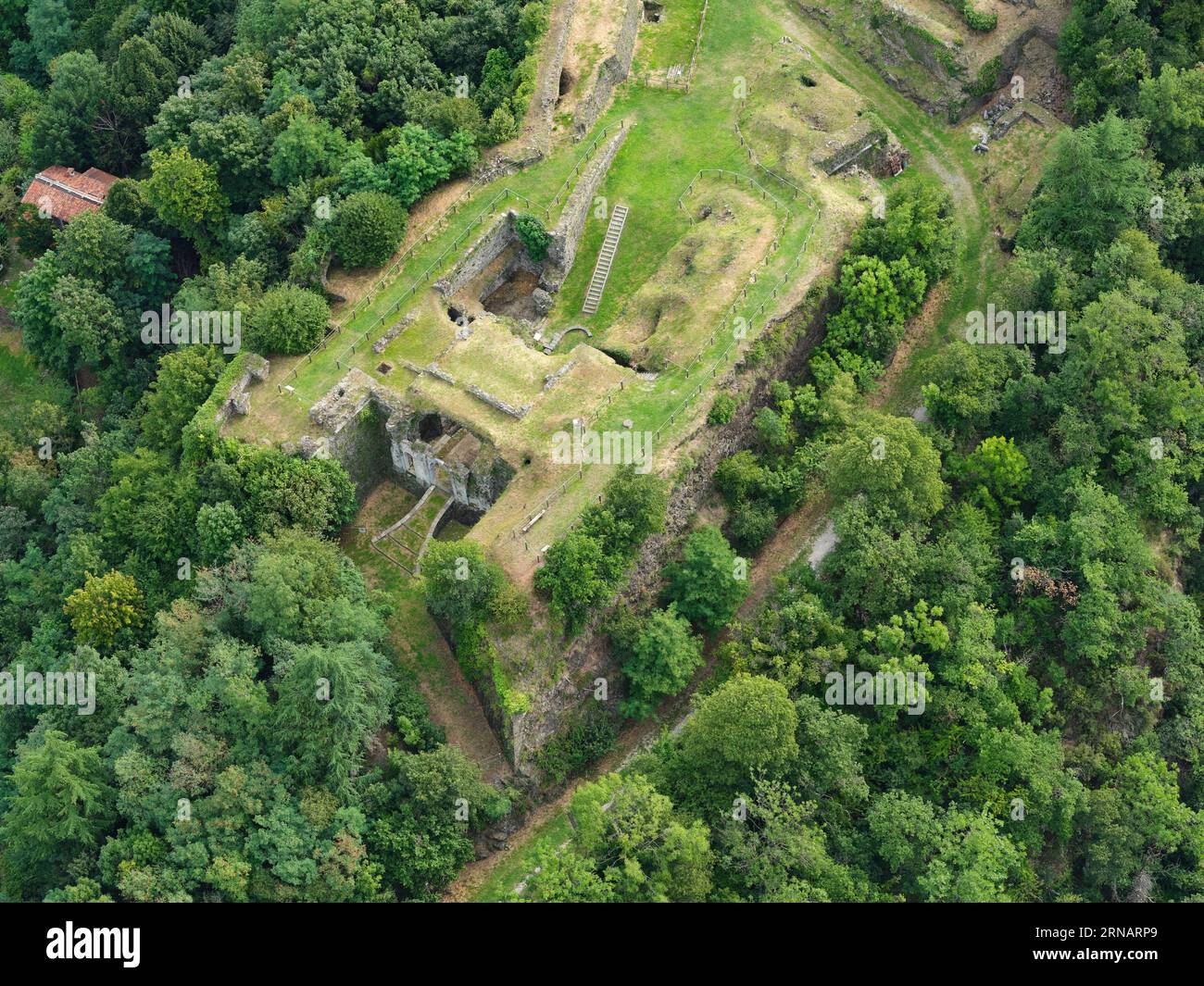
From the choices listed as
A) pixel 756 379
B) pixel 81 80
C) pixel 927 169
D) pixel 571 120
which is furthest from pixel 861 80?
pixel 81 80

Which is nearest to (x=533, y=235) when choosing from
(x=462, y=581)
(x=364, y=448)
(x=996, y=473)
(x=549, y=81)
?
(x=549, y=81)

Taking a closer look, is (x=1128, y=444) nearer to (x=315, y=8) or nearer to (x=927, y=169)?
(x=927, y=169)

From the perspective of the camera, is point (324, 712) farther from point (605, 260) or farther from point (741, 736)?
point (605, 260)

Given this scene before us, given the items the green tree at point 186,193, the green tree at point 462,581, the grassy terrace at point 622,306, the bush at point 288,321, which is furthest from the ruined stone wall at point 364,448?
the green tree at point 186,193

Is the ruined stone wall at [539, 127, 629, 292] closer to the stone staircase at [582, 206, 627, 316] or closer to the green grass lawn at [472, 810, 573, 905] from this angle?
the stone staircase at [582, 206, 627, 316]

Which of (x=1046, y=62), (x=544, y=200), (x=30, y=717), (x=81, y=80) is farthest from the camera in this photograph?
(x=81, y=80)

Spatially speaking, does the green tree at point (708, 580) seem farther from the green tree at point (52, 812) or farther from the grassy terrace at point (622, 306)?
the green tree at point (52, 812)
